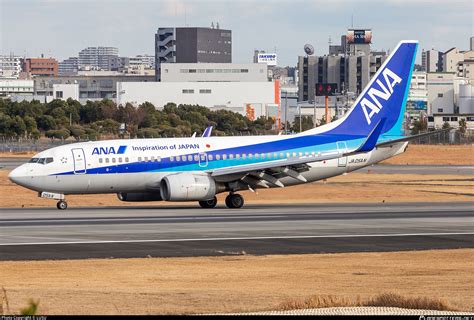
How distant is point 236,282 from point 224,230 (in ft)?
46.1

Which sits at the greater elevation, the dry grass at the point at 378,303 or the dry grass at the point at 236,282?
the dry grass at the point at 378,303

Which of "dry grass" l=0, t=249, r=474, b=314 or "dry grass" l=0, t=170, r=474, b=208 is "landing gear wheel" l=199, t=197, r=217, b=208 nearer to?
"dry grass" l=0, t=170, r=474, b=208

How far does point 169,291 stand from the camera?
981 inches

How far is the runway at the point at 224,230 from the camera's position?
1355 inches

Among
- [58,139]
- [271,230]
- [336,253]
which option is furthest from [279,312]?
[58,139]

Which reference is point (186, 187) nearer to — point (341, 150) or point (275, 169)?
point (275, 169)

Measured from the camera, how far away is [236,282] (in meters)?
26.8

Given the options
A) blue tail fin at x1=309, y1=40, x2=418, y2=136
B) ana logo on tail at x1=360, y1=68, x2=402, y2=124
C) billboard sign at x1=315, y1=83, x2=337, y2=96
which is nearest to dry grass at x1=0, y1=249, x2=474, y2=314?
blue tail fin at x1=309, y1=40, x2=418, y2=136

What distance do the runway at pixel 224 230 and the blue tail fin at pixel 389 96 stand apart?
6115 mm

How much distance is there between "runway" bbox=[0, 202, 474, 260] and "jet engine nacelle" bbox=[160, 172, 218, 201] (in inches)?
30.5

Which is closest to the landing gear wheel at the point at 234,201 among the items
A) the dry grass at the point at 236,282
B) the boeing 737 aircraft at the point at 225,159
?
the boeing 737 aircraft at the point at 225,159

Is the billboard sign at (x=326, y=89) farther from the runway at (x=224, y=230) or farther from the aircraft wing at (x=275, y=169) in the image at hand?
the runway at (x=224, y=230)

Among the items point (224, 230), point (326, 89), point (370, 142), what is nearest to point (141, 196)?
point (370, 142)

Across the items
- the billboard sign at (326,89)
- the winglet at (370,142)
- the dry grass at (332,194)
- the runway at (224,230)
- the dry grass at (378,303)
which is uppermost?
the billboard sign at (326,89)
